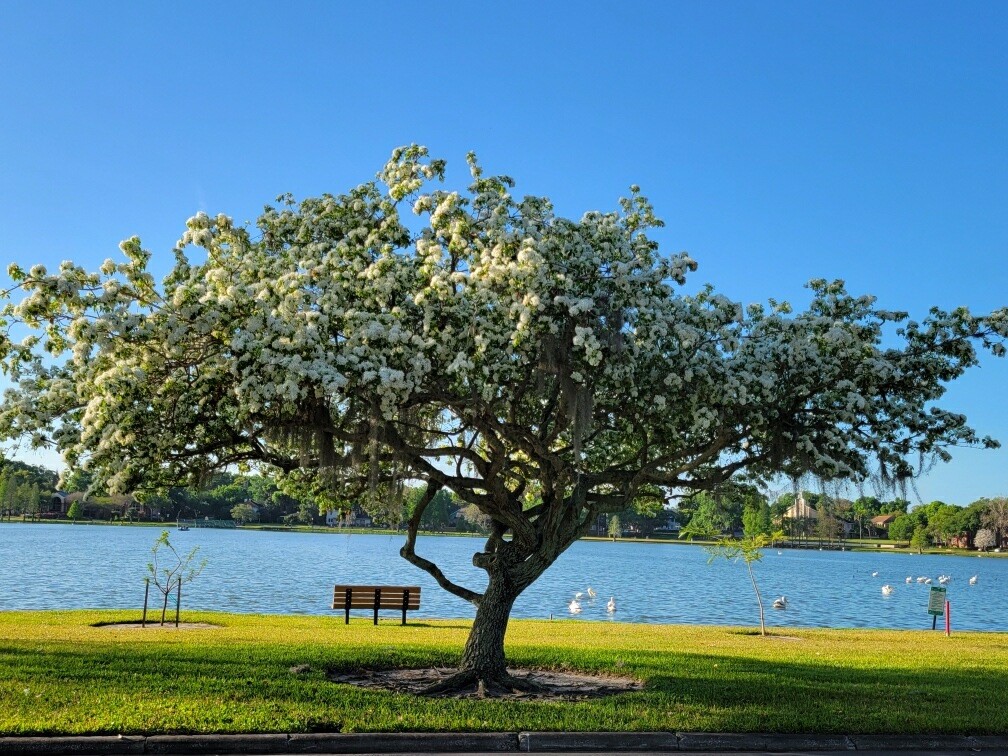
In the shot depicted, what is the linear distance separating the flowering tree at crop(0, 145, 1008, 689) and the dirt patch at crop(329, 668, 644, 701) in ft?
1.79

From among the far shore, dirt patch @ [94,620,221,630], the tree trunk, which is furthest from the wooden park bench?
the far shore

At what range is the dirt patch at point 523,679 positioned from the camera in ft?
38.3

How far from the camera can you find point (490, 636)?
12.2 meters

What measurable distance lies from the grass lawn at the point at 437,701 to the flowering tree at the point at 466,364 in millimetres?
2260

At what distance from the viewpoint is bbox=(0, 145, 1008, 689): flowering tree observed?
32.0 feet

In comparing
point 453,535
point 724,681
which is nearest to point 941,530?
point 453,535

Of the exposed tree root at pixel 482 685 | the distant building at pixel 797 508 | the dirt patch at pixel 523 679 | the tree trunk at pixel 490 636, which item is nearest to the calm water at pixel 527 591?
the distant building at pixel 797 508

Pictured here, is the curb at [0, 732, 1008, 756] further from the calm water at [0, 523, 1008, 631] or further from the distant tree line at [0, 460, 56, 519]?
the distant tree line at [0, 460, 56, 519]

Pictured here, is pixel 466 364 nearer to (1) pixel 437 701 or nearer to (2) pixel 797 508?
(1) pixel 437 701

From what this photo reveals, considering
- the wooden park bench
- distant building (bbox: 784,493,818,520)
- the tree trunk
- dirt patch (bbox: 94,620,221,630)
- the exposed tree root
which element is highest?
distant building (bbox: 784,493,818,520)

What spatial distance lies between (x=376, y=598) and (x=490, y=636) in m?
12.7

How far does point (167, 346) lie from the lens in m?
9.63

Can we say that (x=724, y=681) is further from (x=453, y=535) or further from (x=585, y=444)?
(x=453, y=535)

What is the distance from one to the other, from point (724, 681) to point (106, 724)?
8281 mm
